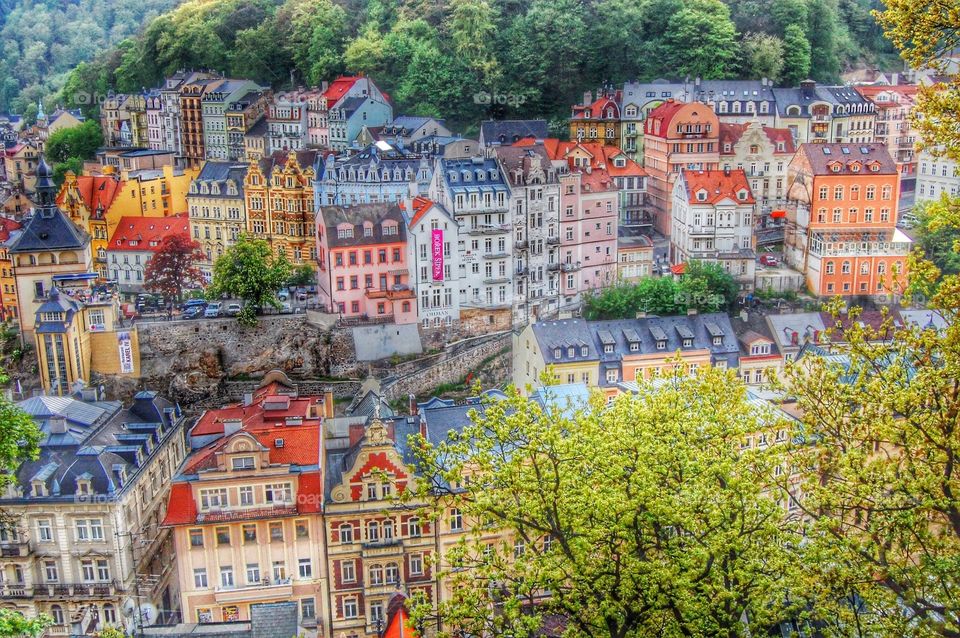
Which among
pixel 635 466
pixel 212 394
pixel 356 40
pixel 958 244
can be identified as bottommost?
pixel 212 394

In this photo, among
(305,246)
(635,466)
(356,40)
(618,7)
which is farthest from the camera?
(356,40)

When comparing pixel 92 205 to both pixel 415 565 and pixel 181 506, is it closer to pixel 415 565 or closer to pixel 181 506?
pixel 181 506

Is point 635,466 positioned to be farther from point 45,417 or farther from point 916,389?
point 45,417

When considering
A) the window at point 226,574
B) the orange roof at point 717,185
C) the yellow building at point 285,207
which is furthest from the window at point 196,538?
the orange roof at point 717,185

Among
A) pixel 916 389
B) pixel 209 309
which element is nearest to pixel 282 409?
pixel 209 309

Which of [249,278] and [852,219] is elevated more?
[852,219]

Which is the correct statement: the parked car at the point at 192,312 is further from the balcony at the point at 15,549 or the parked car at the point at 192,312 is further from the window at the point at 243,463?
the window at the point at 243,463

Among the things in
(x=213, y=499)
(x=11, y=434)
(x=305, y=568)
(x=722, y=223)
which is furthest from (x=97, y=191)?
(x=11, y=434)
